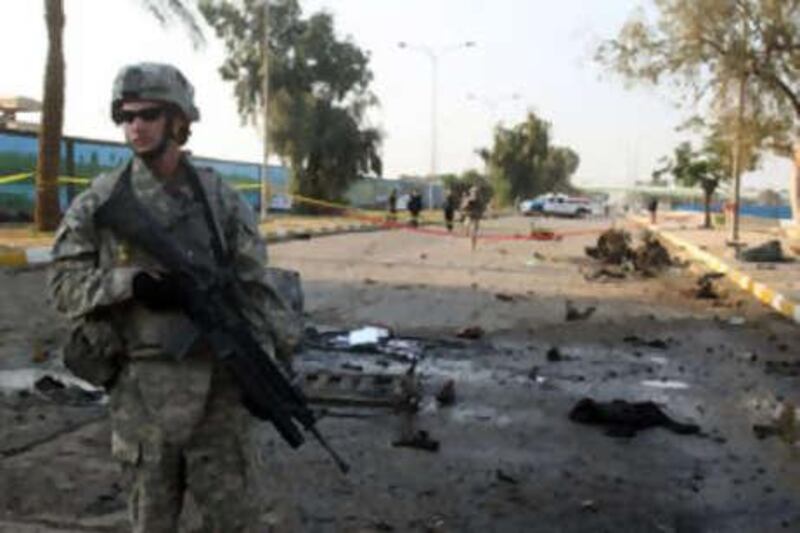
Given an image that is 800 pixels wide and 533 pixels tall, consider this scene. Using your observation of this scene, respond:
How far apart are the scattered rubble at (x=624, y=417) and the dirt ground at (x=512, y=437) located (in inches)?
4.6

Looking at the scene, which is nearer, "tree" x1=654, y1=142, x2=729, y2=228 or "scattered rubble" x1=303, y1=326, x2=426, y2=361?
"scattered rubble" x1=303, y1=326, x2=426, y2=361

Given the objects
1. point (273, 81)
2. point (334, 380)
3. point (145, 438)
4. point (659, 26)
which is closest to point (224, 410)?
point (145, 438)

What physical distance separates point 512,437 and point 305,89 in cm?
5136

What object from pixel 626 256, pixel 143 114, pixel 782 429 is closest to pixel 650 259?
pixel 626 256

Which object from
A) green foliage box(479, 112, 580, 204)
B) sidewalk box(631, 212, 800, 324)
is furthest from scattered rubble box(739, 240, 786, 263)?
green foliage box(479, 112, 580, 204)

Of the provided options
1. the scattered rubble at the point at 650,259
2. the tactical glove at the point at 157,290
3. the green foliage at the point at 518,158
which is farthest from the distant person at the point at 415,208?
the green foliage at the point at 518,158

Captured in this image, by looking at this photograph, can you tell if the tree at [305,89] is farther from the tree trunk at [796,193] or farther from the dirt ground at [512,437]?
the dirt ground at [512,437]

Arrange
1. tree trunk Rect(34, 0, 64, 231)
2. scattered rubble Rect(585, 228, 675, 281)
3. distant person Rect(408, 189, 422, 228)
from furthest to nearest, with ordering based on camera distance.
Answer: distant person Rect(408, 189, 422, 228) < tree trunk Rect(34, 0, 64, 231) < scattered rubble Rect(585, 228, 675, 281)

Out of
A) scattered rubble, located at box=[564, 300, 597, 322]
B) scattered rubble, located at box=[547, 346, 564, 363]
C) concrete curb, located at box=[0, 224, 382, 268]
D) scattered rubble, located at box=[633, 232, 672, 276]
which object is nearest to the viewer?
scattered rubble, located at box=[547, 346, 564, 363]

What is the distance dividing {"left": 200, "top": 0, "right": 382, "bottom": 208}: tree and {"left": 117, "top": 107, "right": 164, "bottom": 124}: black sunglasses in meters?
52.0

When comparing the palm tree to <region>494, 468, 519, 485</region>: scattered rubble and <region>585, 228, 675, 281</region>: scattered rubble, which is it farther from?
<region>494, 468, 519, 485</region>: scattered rubble

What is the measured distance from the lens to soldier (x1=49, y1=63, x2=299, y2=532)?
2.99 metres

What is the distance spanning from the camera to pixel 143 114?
3029 mm

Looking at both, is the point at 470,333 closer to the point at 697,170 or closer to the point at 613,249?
the point at 613,249
